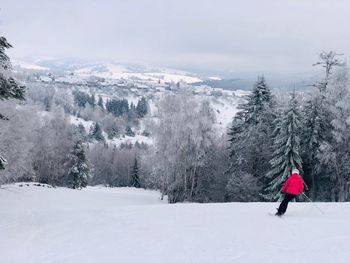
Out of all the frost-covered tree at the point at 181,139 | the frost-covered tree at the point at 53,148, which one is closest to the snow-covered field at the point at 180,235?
the frost-covered tree at the point at 181,139

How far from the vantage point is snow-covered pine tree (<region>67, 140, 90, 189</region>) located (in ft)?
158

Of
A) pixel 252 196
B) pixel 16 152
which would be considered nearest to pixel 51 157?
pixel 16 152

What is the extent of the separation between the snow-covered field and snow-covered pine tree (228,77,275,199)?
19.0 meters

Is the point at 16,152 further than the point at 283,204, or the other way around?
the point at 16,152

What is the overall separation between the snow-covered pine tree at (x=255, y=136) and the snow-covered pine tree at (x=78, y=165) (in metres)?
21.0

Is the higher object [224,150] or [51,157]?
[224,150]

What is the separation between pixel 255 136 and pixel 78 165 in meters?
24.6

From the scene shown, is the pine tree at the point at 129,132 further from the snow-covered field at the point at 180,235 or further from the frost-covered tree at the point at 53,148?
the snow-covered field at the point at 180,235

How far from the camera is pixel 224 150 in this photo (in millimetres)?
40031

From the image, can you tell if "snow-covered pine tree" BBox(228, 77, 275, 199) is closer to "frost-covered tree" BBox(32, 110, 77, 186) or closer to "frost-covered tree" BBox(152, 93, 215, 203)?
"frost-covered tree" BBox(152, 93, 215, 203)

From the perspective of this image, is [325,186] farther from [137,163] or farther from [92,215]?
[137,163]


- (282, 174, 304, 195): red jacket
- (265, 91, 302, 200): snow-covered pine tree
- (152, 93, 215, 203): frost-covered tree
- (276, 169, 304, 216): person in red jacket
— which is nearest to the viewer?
(276, 169, 304, 216): person in red jacket

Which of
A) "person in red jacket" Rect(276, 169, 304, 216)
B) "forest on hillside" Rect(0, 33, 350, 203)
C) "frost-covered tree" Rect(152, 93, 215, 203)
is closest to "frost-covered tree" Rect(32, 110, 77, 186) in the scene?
"forest on hillside" Rect(0, 33, 350, 203)

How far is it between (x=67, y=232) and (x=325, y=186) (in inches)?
1018
